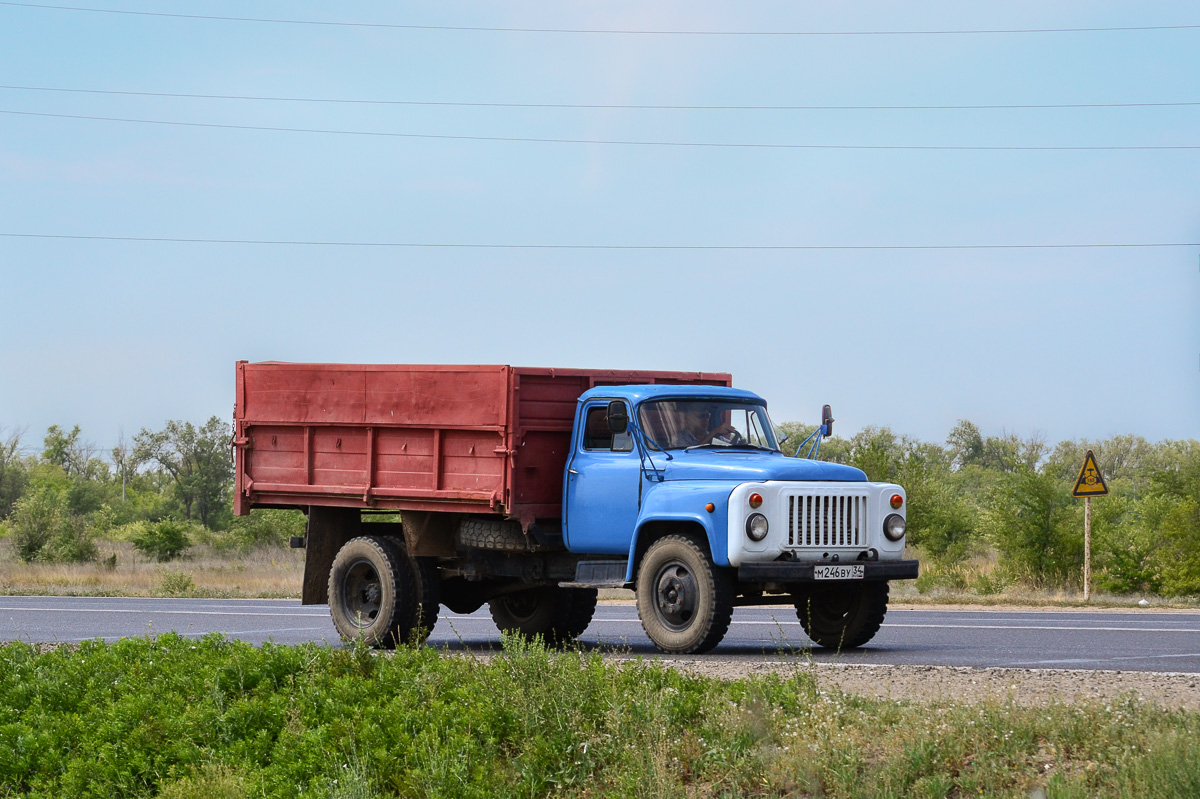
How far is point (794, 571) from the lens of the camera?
1153 cm

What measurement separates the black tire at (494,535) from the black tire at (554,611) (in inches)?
58.3

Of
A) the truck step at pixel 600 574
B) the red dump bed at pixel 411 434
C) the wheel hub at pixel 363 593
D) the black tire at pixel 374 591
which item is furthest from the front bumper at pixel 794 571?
the wheel hub at pixel 363 593

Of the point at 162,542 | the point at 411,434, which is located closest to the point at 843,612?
the point at 411,434

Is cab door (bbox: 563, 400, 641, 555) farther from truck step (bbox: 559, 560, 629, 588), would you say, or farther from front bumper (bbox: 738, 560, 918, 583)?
front bumper (bbox: 738, 560, 918, 583)

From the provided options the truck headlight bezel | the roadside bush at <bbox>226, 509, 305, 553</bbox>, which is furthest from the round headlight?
the roadside bush at <bbox>226, 509, 305, 553</bbox>

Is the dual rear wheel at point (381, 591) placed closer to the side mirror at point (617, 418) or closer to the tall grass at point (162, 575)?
the side mirror at point (617, 418)

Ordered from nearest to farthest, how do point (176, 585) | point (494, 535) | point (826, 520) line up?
point (826, 520), point (494, 535), point (176, 585)

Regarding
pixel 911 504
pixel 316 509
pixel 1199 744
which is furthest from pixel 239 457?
pixel 911 504

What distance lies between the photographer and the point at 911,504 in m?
33.9

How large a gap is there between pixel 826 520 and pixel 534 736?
4908mm

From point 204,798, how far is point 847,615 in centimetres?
685

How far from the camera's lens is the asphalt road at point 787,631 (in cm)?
1213

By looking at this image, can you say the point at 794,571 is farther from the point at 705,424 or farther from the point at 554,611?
the point at 554,611

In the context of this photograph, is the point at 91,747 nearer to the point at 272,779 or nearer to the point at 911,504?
the point at 272,779
